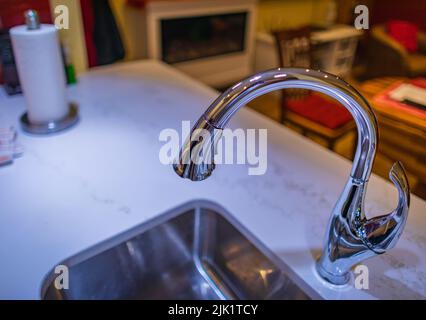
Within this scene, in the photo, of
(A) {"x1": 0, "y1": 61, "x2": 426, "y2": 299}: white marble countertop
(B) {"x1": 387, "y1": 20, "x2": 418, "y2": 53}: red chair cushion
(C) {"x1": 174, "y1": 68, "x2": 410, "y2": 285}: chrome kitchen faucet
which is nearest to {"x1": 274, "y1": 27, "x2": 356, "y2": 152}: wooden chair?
(A) {"x1": 0, "y1": 61, "x2": 426, "y2": 299}: white marble countertop

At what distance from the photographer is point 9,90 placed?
45.6 inches

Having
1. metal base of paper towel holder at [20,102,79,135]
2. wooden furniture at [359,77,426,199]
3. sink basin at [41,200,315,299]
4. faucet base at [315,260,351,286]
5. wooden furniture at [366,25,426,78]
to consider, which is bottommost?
wooden furniture at [366,25,426,78]

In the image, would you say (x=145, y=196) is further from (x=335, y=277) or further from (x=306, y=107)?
(x=306, y=107)

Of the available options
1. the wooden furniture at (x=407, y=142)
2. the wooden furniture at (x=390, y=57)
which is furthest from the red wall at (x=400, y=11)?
the wooden furniture at (x=407, y=142)

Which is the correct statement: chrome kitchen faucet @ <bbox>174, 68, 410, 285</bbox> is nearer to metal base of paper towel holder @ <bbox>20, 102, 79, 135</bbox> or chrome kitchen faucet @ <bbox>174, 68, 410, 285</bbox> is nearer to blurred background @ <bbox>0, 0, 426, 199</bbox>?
blurred background @ <bbox>0, 0, 426, 199</bbox>

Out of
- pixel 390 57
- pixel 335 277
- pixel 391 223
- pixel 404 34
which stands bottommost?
pixel 390 57

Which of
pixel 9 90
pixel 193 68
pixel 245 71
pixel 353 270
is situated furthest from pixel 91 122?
pixel 245 71

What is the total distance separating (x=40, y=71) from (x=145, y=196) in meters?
0.45

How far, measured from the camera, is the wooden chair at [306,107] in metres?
1.78

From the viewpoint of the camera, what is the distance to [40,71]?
88 cm

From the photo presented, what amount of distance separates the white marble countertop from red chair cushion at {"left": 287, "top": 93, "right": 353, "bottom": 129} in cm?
87

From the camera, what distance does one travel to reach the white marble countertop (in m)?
0.59

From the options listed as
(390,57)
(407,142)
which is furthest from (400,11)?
(407,142)

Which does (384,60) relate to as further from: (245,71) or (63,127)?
(63,127)
